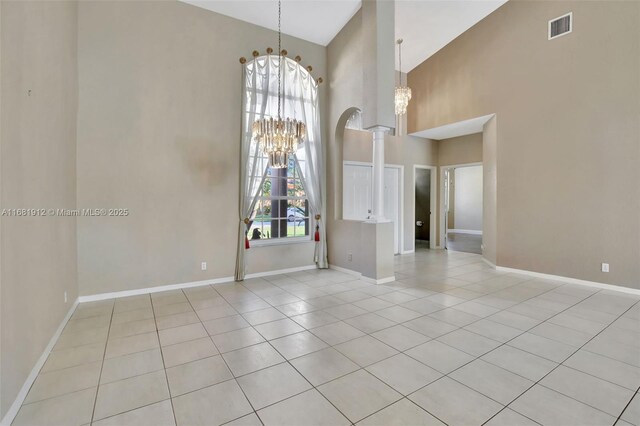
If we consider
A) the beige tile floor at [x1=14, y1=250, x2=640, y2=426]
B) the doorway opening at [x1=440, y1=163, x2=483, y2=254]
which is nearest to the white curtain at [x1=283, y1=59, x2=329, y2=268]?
the beige tile floor at [x1=14, y1=250, x2=640, y2=426]

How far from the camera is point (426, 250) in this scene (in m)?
8.11

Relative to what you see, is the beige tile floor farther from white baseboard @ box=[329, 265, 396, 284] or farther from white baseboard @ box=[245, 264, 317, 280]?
white baseboard @ box=[245, 264, 317, 280]

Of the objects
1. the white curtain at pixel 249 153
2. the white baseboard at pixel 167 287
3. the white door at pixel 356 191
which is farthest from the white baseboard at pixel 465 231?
the white curtain at pixel 249 153

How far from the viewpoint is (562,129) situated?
484cm

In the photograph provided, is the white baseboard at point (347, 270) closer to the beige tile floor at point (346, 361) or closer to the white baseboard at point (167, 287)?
the white baseboard at point (167, 287)

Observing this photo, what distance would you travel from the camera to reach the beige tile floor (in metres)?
1.89

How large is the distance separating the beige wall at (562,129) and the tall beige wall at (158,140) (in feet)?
14.4

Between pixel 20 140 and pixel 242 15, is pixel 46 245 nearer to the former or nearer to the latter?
pixel 20 140

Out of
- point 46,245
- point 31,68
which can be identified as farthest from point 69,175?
point 31,68

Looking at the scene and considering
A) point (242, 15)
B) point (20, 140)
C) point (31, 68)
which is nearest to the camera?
point (20, 140)

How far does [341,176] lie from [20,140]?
4.50m

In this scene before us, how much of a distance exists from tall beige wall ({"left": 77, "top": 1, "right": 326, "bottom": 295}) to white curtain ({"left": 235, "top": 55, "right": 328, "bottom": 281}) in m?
0.15

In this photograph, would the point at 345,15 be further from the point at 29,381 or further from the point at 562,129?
the point at 29,381

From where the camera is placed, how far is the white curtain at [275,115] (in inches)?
196
